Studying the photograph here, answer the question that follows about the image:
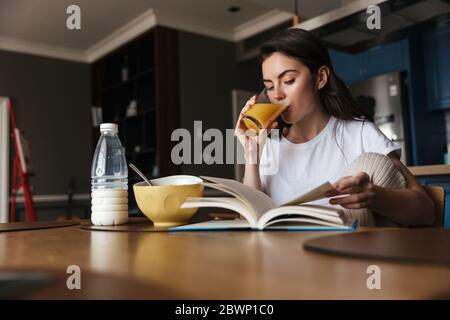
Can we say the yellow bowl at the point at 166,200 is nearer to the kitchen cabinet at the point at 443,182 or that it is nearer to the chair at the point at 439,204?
the chair at the point at 439,204

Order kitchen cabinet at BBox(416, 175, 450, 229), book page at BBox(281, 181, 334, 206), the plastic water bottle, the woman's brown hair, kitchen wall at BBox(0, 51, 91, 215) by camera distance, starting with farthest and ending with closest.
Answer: kitchen wall at BBox(0, 51, 91, 215)
kitchen cabinet at BBox(416, 175, 450, 229)
the woman's brown hair
the plastic water bottle
book page at BBox(281, 181, 334, 206)

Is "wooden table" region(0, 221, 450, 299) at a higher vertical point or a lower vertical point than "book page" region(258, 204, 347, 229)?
lower

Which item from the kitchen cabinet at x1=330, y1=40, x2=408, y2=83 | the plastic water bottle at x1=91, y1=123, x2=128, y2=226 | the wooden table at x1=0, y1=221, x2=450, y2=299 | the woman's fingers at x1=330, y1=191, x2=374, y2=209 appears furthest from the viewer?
the kitchen cabinet at x1=330, y1=40, x2=408, y2=83

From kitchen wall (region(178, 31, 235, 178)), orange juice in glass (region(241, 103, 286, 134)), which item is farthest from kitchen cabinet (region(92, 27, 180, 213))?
orange juice in glass (region(241, 103, 286, 134))

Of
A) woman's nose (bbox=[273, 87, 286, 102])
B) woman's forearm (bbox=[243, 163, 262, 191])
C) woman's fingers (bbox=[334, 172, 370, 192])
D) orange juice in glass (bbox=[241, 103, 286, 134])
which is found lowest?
woman's fingers (bbox=[334, 172, 370, 192])

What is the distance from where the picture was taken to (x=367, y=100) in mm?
3893

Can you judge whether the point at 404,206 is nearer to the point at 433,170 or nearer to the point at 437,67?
the point at 433,170

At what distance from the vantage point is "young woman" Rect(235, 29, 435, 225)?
1357 mm

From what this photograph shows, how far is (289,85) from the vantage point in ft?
4.72

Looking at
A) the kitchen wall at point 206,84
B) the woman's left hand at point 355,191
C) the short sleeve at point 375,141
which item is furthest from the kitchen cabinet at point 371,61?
the woman's left hand at point 355,191

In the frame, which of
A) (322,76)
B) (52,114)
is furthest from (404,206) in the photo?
(52,114)

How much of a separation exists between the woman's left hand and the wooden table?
236mm

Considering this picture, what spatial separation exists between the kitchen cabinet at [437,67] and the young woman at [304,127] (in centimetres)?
261

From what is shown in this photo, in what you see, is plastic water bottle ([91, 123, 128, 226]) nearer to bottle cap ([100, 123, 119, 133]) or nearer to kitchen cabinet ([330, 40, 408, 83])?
bottle cap ([100, 123, 119, 133])
